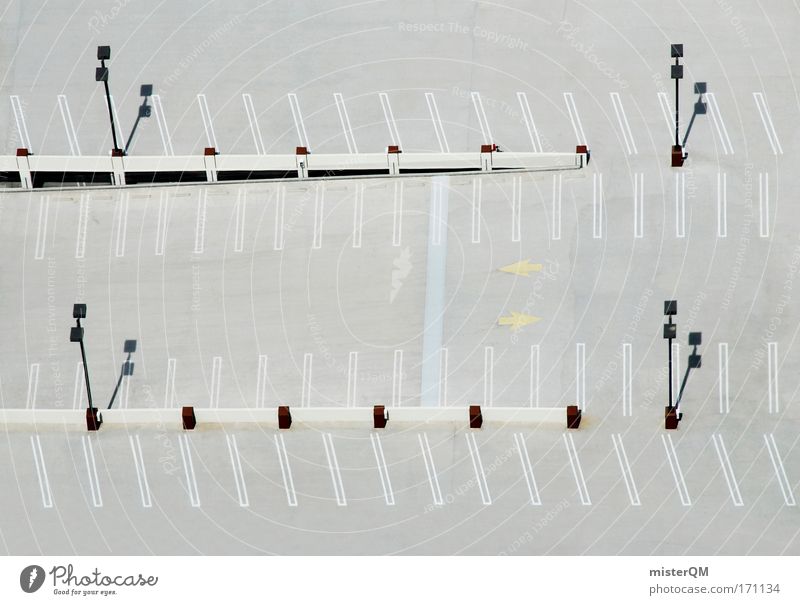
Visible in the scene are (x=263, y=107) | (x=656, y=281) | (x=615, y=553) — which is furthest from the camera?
(x=263, y=107)

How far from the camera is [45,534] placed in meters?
102

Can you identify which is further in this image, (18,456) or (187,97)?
(187,97)

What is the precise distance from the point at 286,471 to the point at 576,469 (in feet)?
34.5

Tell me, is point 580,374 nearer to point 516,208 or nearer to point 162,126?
point 516,208

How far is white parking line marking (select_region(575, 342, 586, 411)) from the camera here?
104m

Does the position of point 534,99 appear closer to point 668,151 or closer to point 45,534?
point 668,151

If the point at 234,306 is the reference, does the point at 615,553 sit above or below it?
below

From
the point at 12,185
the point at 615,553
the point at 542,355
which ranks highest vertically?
the point at 12,185

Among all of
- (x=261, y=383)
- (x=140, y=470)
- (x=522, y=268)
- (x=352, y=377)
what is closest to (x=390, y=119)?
(x=522, y=268)

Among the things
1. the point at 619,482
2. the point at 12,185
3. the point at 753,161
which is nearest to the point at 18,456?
the point at 12,185

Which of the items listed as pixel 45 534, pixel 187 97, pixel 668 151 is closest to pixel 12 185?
pixel 187 97

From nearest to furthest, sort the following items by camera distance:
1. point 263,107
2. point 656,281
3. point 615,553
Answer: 1. point 615,553
2. point 656,281
3. point 263,107

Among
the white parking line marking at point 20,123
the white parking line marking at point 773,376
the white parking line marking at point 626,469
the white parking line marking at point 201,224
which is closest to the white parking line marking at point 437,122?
the white parking line marking at point 201,224

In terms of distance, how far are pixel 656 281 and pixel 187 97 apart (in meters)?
21.1
